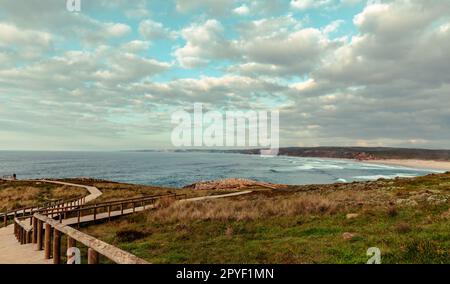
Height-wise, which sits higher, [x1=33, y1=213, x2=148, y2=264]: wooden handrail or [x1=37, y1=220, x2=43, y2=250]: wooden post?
[x1=33, y1=213, x2=148, y2=264]: wooden handrail

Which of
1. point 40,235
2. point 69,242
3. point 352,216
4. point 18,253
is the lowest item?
point 18,253

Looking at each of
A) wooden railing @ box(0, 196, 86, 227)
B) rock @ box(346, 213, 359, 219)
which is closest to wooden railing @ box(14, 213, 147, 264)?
wooden railing @ box(0, 196, 86, 227)

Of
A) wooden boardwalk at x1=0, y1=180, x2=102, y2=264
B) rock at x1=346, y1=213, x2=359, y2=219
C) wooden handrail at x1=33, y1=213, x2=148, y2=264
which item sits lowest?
wooden boardwalk at x1=0, y1=180, x2=102, y2=264

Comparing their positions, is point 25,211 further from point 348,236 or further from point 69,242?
point 348,236

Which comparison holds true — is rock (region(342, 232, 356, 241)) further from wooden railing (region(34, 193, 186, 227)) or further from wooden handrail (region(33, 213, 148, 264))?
wooden railing (region(34, 193, 186, 227))

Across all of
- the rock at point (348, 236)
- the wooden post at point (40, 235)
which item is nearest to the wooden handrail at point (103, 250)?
the wooden post at point (40, 235)

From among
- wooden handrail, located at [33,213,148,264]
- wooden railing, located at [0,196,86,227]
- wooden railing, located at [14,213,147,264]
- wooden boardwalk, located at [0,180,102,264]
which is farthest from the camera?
wooden railing, located at [0,196,86,227]

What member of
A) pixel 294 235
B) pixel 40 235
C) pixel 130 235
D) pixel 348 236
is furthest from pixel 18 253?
pixel 348 236

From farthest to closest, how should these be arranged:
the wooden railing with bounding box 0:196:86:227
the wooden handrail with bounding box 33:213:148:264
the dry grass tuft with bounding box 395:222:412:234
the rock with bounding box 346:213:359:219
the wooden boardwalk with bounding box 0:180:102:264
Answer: the wooden railing with bounding box 0:196:86:227
the rock with bounding box 346:213:359:219
the dry grass tuft with bounding box 395:222:412:234
the wooden boardwalk with bounding box 0:180:102:264
the wooden handrail with bounding box 33:213:148:264

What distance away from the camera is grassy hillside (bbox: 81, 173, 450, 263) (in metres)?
9.45

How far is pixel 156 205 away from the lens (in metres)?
26.8

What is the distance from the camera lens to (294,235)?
1291 centimetres
